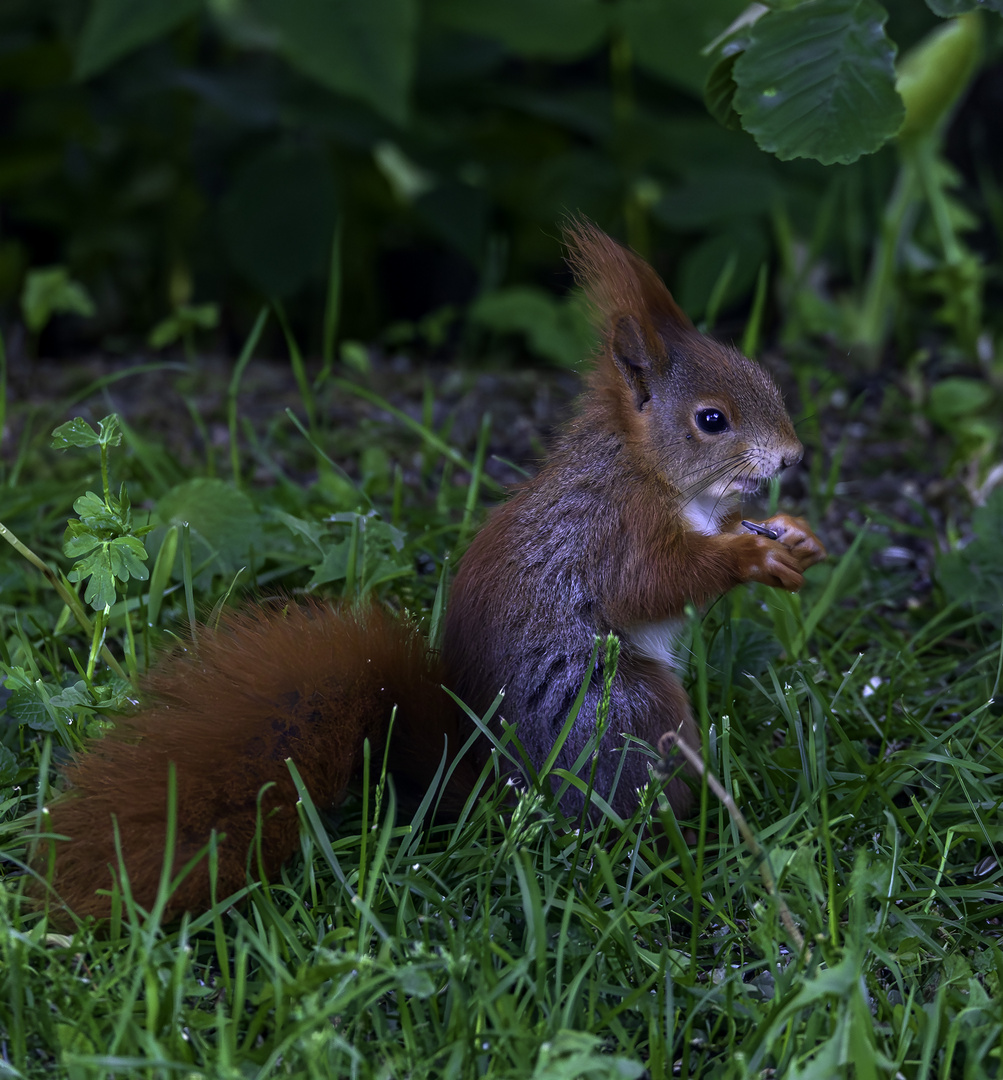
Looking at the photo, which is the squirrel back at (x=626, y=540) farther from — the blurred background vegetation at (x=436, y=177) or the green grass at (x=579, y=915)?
the blurred background vegetation at (x=436, y=177)

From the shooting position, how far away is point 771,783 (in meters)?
1.94

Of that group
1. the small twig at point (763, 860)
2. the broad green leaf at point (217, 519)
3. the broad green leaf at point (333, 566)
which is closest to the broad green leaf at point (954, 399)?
the broad green leaf at point (333, 566)

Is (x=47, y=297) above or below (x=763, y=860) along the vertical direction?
above

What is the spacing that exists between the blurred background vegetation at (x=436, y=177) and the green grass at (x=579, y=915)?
1.13m

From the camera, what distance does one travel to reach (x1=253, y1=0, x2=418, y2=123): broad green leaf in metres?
3.10

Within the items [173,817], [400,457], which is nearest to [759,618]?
[400,457]

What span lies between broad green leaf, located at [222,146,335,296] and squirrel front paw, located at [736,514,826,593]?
220cm

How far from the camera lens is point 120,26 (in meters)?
3.14

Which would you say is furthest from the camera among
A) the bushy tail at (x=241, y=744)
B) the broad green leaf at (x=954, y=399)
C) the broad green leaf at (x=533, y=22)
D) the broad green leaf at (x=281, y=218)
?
the broad green leaf at (x=281, y=218)

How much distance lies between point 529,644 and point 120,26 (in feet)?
7.12

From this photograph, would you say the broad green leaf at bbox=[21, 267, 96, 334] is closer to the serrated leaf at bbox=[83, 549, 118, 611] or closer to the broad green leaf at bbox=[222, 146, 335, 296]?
the broad green leaf at bbox=[222, 146, 335, 296]

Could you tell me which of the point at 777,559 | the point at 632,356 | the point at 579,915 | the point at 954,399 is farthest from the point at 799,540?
the point at 954,399

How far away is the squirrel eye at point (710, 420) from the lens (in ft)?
6.54

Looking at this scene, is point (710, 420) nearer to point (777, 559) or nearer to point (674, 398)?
point (674, 398)
